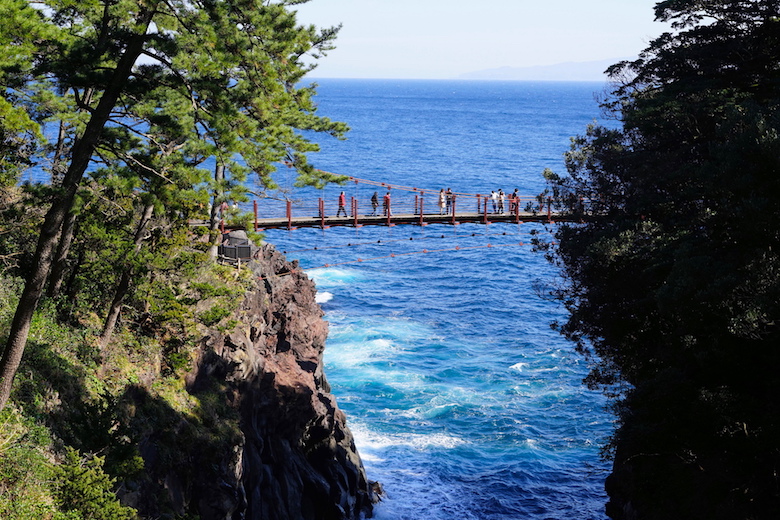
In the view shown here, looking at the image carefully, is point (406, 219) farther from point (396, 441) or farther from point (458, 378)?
point (458, 378)

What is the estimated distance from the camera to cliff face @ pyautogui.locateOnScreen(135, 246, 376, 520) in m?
18.8

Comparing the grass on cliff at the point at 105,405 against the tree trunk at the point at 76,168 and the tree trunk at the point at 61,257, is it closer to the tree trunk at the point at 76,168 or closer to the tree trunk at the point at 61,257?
the tree trunk at the point at 61,257

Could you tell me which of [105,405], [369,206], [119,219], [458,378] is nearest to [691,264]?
[105,405]

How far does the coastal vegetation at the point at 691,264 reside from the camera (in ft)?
47.6

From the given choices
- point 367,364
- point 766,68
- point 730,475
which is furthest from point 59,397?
point 367,364

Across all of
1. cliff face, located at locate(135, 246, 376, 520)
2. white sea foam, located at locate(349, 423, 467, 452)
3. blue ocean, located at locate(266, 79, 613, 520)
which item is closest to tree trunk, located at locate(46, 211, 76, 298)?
cliff face, located at locate(135, 246, 376, 520)

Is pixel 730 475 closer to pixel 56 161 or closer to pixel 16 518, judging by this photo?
pixel 16 518

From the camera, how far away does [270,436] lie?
2492cm

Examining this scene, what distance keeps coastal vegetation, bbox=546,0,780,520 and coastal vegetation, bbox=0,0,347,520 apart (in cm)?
856

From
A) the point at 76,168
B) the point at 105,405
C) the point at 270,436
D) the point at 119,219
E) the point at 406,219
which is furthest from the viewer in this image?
the point at 406,219

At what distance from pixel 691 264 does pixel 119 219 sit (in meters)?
13.8

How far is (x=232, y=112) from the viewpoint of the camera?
12.7 m

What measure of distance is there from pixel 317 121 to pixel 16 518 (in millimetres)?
10880

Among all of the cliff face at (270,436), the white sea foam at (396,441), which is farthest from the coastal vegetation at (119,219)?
the white sea foam at (396,441)
